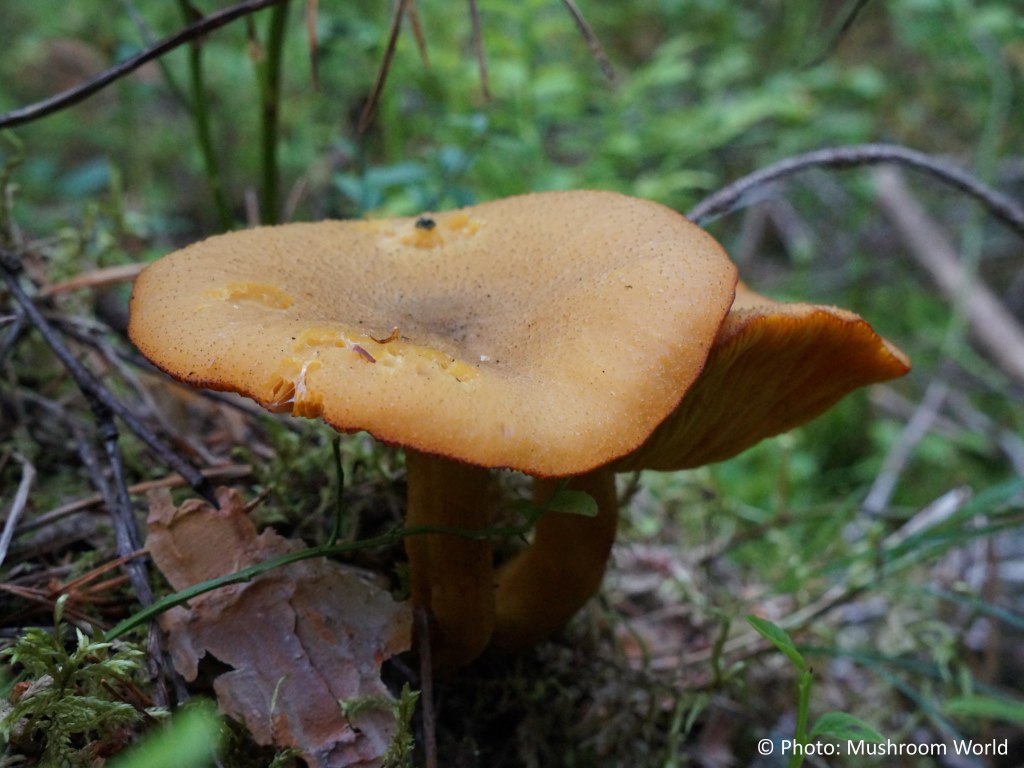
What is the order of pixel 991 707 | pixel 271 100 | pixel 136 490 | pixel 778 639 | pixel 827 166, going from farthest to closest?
pixel 271 100, pixel 827 166, pixel 136 490, pixel 991 707, pixel 778 639

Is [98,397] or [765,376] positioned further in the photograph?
[98,397]

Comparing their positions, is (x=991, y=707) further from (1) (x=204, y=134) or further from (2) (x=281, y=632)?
(1) (x=204, y=134)

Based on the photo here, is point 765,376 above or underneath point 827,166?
underneath

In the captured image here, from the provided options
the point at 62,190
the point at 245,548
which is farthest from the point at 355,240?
the point at 62,190

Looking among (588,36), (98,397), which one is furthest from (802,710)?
(98,397)

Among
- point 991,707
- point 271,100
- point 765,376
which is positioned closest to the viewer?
point 991,707

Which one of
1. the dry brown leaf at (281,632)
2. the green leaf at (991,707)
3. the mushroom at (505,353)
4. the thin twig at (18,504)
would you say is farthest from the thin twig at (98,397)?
the green leaf at (991,707)

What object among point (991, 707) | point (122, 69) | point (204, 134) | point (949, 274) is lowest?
point (949, 274)

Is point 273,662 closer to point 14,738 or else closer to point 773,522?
point 14,738

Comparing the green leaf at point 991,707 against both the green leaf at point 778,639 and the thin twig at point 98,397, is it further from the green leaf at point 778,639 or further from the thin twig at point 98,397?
the thin twig at point 98,397
